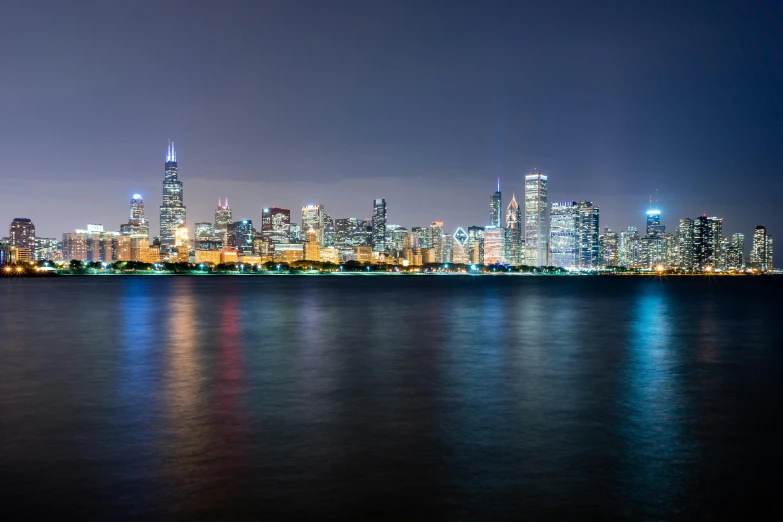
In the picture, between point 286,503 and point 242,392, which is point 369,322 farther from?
point 286,503

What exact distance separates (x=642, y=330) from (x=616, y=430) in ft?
109

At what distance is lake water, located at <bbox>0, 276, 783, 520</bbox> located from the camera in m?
11.0

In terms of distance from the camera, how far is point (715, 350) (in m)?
35.0

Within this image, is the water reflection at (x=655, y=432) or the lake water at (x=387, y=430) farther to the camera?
the water reflection at (x=655, y=432)

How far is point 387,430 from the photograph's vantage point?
52.9ft

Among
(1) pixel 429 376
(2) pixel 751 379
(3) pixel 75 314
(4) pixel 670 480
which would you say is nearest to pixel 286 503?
(4) pixel 670 480

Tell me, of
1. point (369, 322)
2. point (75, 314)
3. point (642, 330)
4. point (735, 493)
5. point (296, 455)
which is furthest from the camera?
point (75, 314)

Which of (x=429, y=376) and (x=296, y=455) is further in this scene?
(x=429, y=376)

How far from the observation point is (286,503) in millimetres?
10828

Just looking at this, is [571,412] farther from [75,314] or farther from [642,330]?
[75,314]

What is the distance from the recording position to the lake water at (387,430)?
36.1 ft

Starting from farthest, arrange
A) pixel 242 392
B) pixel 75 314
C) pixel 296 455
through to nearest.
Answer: pixel 75 314
pixel 242 392
pixel 296 455

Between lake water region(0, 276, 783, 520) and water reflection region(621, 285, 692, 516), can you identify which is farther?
water reflection region(621, 285, 692, 516)

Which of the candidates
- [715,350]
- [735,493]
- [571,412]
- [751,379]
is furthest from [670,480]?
[715,350]
